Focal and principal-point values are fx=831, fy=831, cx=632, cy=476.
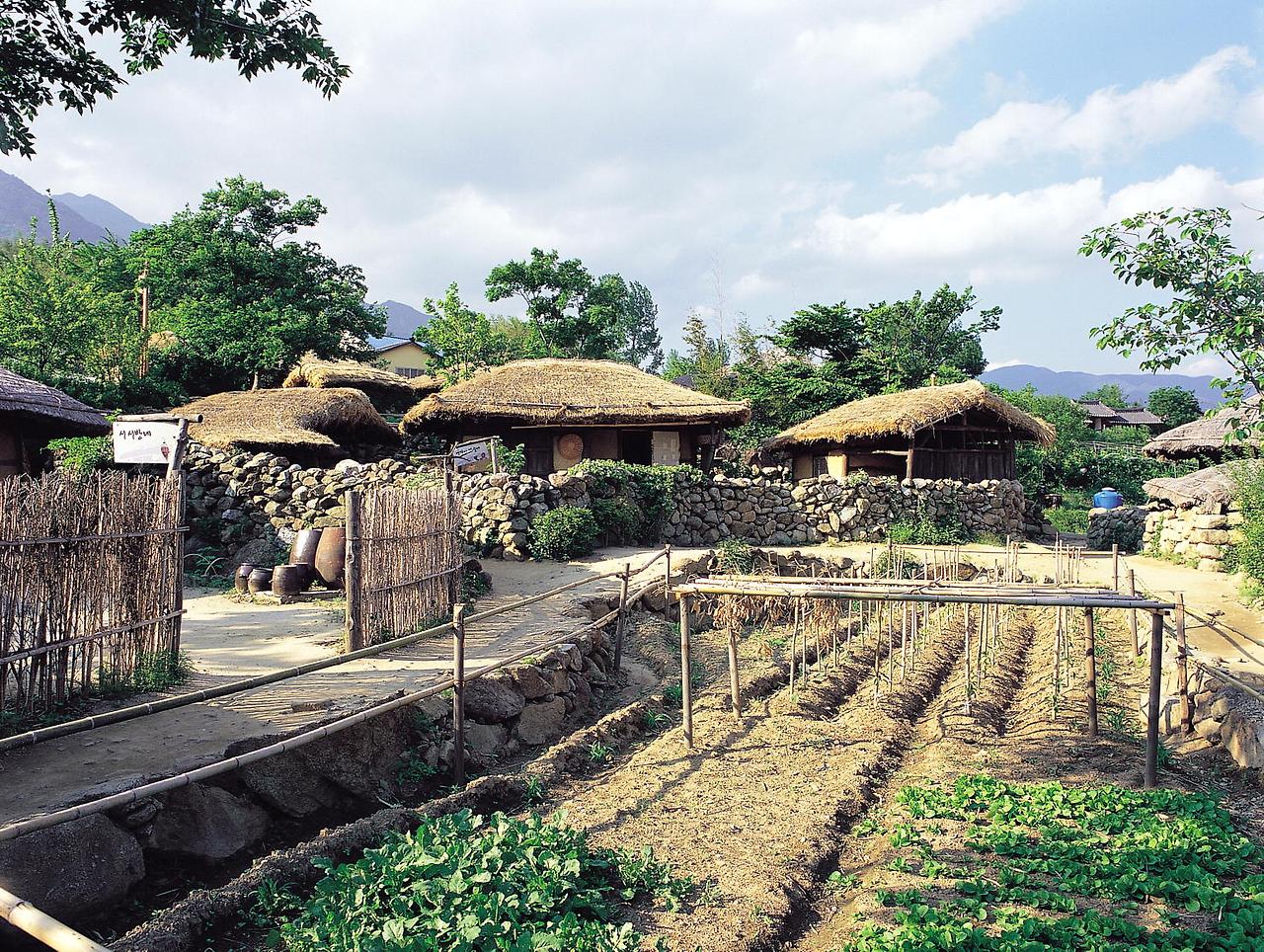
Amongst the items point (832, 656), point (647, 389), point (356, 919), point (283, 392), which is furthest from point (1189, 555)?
point (283, 392)

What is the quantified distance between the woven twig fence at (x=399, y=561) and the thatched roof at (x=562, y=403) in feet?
29.6

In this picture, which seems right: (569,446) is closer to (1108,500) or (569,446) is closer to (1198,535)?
(1198,535)

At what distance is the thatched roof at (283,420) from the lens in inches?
651

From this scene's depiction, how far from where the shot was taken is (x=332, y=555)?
10.0m

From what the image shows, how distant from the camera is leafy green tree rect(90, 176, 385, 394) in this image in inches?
837

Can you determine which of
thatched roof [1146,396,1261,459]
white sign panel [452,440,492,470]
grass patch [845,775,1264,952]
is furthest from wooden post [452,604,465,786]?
thatched roof [1146,396,1261,459]

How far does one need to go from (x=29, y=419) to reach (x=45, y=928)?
9.89 meters

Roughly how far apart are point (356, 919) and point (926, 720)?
5.30 metres

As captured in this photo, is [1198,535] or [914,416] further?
[914,416]

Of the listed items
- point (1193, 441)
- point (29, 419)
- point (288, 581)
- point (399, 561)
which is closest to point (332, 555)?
point (288, 581)

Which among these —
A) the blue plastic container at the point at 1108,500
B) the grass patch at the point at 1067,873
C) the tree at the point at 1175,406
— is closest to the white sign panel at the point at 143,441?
the grass patch at the point at 1067,873

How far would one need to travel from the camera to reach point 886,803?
5.39m

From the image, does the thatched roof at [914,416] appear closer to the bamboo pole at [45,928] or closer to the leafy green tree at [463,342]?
the leafy green tree at [463,342]

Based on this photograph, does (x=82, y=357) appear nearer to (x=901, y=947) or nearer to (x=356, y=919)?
(x=356, y=919)
